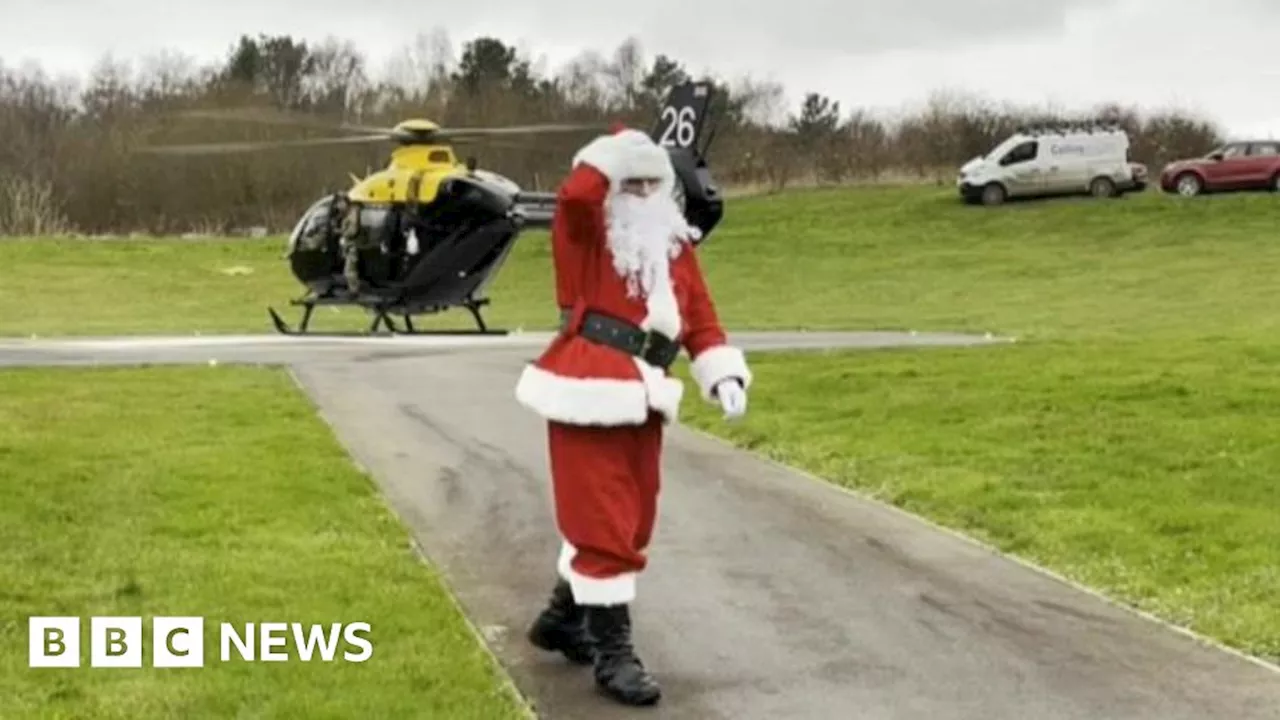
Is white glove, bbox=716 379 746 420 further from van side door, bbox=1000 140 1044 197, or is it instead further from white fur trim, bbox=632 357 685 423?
van side door, bbox=1000 140 1044 197

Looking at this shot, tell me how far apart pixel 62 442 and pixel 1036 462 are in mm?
6035

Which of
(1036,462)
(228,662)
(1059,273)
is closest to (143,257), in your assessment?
(1059,273)

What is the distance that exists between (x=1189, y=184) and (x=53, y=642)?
43.5 m

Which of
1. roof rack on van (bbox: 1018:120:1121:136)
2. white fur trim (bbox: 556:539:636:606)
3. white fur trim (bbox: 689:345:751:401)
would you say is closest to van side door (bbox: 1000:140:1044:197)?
roof rack on van (bbox: 1018:120:1121:136)

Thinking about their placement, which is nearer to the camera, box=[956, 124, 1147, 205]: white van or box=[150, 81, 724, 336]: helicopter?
box=[150, 81, 724, 336]: helicopter

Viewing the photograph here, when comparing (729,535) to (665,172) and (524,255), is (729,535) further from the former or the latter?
(524,255)

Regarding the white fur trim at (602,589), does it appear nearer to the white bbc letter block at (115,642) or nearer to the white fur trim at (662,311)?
the white fur trim at (662,311)

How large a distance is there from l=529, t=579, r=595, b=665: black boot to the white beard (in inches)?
41.8

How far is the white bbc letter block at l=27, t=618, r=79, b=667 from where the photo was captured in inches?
222

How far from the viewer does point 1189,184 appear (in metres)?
45.6

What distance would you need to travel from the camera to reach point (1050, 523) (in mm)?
8117

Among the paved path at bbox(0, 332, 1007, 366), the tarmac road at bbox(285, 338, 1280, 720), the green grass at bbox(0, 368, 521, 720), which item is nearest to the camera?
the green grass at bbox(0, 368, 521, 720)

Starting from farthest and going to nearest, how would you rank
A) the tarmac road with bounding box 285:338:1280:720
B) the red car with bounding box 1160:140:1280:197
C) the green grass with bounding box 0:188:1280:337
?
the red car with bounding box 1160:140:1280:197, the green grass with bounding box 0:188:1280:337, the tarmac road with bounding box 285:338:1280:720

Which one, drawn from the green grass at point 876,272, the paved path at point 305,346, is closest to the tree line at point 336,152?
the green grass at point 876,272
